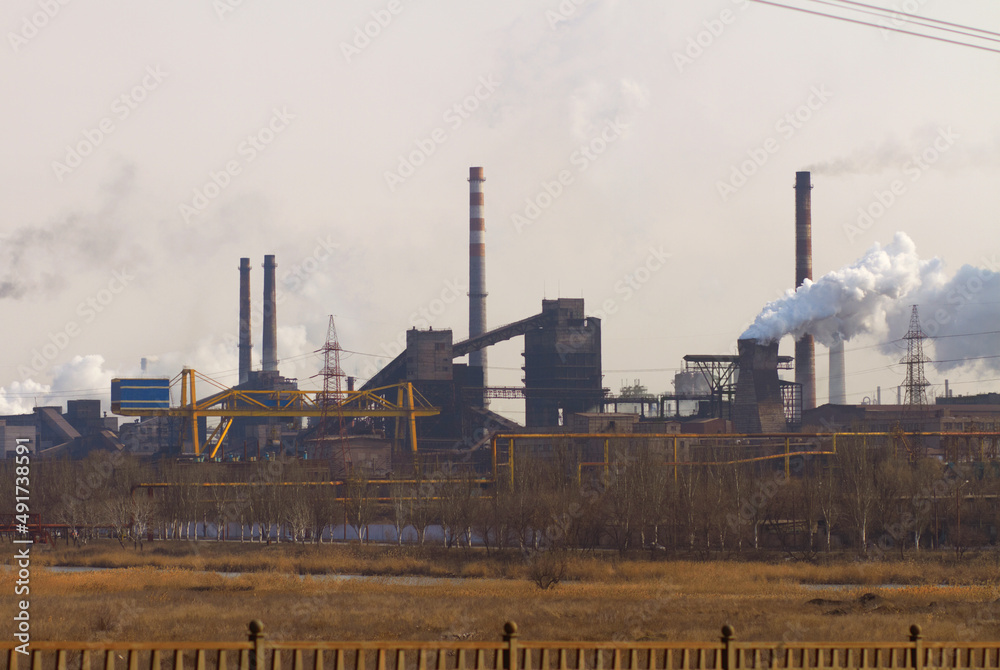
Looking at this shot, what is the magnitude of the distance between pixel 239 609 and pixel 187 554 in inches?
660

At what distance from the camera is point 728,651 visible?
7.76 m

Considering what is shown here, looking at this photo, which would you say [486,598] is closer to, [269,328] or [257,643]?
[257,643]

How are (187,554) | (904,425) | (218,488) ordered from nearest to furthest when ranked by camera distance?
(187,554) → (218,488) → (904,425)

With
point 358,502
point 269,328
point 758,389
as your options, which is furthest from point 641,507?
point 269,328

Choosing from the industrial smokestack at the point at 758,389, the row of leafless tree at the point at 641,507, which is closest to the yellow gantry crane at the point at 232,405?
the row of leafless tree at the point at 641,507

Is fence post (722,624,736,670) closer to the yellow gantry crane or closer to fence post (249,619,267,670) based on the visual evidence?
fence post (249,619,267,670)

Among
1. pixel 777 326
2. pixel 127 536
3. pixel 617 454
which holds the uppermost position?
pixel 777 326

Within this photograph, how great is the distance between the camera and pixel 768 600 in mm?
20984

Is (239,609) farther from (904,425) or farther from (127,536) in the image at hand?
(904,425)

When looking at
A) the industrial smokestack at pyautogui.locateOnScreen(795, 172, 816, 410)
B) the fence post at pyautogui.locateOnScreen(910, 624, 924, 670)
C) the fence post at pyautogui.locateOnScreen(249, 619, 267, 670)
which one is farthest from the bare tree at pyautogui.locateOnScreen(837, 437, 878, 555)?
the fence post at pyautogui.locateOnScreen(249, 619, 267, 670)

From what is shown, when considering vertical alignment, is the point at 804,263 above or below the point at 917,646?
above

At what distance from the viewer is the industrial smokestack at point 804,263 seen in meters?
58.7

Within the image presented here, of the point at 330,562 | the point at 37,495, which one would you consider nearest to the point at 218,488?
the point at 37,495

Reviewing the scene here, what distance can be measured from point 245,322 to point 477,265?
78.5 feet
